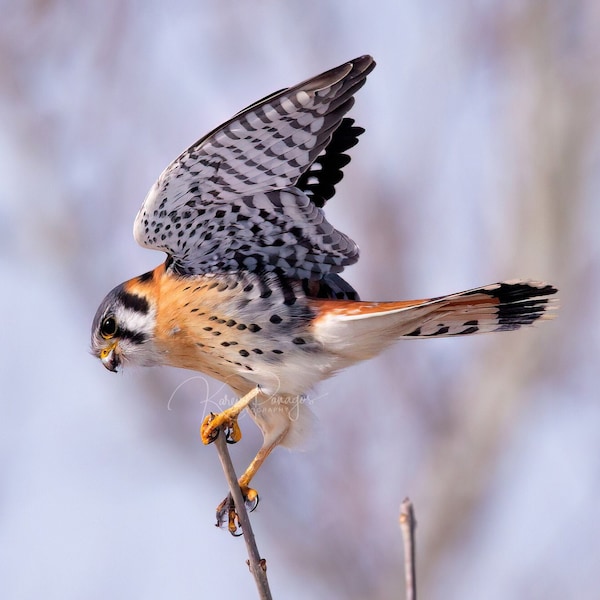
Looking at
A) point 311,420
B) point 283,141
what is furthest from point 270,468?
point 283,141

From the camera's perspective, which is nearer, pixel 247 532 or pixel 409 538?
pixel 409 538

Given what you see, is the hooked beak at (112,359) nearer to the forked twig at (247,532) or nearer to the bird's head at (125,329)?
the bird's head at (125,329)

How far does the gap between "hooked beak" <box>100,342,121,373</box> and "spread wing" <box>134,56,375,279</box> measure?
1.07 ft

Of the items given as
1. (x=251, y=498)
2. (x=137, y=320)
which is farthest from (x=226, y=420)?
(x=137, y=320)

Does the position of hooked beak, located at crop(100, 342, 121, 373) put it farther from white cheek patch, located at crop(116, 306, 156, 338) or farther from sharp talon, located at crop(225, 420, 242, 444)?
sharp talon, located at crop(225, 420, 242, 444)

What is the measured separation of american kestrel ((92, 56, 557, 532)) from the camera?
285 cm

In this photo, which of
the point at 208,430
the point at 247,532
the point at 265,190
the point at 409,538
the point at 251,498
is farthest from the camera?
the point at 251,498

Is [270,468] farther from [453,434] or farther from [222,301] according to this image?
[222,301]

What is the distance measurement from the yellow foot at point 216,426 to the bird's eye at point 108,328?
0.49m

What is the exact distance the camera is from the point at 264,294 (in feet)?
10.3

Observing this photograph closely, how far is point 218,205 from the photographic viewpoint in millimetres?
3027

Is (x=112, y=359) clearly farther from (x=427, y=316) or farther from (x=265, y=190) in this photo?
(x=427, y=316)

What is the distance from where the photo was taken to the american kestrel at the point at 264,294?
2.85 meters

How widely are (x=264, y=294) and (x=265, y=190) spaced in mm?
355
